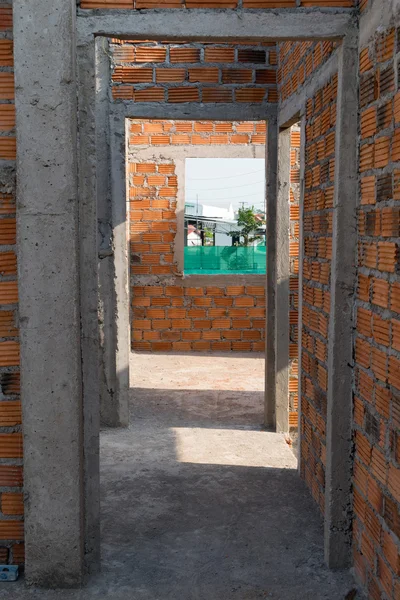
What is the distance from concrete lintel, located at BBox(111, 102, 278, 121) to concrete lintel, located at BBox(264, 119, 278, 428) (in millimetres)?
142

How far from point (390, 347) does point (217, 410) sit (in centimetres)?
434

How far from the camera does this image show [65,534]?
11.3ft

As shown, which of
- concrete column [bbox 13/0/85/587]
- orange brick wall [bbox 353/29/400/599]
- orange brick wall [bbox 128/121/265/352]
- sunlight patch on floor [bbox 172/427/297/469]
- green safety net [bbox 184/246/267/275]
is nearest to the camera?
orange brick wall [bbox 353/29/400/599]

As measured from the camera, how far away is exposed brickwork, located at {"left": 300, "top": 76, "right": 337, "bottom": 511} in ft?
13.9

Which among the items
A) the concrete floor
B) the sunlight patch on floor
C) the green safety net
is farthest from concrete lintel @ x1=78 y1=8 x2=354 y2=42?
the green safety net

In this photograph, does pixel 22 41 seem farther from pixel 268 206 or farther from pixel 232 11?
pixel 268 206

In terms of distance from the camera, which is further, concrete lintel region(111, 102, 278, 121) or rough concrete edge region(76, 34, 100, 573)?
concrete lintel region(111, 102, 278, 121)

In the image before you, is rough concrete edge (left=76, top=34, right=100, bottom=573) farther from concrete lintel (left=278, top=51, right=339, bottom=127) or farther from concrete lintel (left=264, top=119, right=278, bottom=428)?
concrete lintel (left=264, top=119, right=278, bottom=428)

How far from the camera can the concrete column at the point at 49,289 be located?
128 inches

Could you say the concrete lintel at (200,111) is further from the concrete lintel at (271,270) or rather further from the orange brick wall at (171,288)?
the orange brick wall at (171,288)

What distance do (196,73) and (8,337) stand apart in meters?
3.66

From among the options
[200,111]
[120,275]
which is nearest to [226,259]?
[120,275]

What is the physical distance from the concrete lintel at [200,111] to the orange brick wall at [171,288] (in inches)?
147

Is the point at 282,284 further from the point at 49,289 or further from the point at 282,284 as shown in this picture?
the point at 49,289
